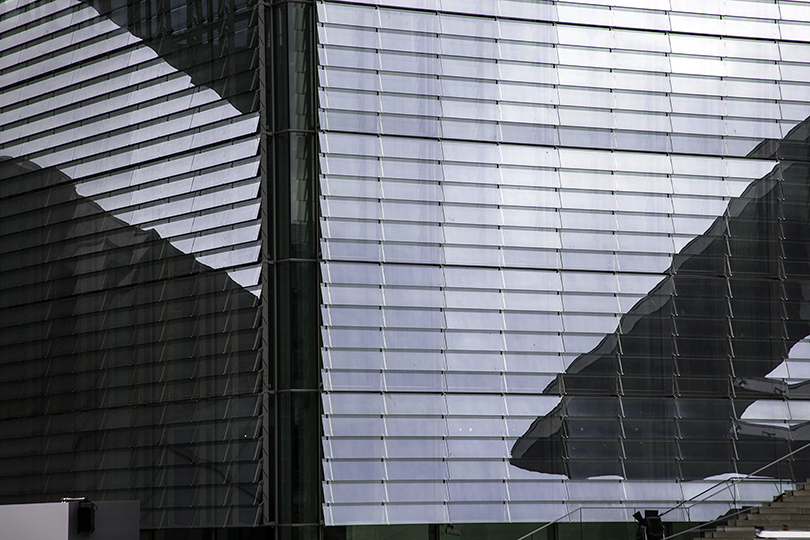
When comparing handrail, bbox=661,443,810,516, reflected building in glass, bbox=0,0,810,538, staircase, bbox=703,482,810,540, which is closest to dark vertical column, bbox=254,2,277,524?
reflected building in glass, bbox=0,0,810,538

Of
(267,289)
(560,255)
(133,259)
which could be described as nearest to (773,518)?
(560,255)

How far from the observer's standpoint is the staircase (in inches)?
589

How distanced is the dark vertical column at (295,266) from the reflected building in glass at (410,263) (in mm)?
49

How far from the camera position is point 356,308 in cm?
1512

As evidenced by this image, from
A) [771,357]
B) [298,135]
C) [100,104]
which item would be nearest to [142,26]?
[100,104]

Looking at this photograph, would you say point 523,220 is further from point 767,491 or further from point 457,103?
point 767,491

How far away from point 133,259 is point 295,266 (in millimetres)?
3356

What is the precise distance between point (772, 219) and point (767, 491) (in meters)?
5.04

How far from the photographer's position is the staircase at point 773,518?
49.1ft

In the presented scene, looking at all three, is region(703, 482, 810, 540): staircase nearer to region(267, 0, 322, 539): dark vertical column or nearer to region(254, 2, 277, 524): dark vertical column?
region(267, 0, 322, 539): dark vertical column

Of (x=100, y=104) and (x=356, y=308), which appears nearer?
(x=356, y=308)

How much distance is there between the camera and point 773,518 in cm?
1577

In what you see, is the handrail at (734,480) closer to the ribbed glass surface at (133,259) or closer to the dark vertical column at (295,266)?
the dark vertical column at (295,266)

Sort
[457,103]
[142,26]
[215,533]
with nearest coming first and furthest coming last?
[215,533] < [457,103] < [142,26]
